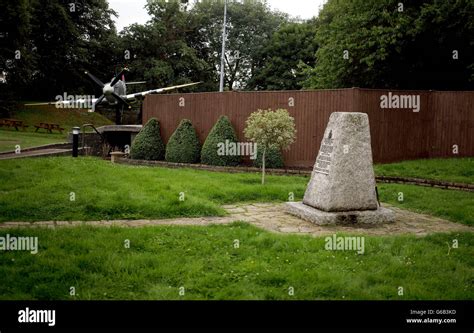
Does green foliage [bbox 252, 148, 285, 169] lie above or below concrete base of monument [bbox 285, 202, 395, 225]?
above

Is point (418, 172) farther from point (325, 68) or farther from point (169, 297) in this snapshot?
point (325, 68)

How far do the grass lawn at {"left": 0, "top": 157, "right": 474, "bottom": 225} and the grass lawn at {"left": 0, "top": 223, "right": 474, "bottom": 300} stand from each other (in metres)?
Answer: 1.49

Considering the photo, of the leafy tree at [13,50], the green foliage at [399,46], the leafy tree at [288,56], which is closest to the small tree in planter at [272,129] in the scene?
the green foliage at [399,46]

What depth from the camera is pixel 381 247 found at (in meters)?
6.40

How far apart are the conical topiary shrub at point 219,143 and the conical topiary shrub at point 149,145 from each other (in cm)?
279

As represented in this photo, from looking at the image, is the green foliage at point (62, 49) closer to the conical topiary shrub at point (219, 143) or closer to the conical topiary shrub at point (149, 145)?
the conical topiary shrub at point (149, 145)

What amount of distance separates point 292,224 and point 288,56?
129ft

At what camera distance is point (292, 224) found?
7.99m

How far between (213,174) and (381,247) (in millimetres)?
8223

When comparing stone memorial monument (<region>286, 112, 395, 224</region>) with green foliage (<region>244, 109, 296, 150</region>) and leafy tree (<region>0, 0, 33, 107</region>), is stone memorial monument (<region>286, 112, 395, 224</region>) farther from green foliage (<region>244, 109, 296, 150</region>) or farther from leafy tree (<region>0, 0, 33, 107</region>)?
leafy tree (<region>0, 0, 33, 107</region>)

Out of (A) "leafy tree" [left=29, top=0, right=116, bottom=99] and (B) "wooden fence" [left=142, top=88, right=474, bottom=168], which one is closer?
(B) "wooden fence" [left=142, top=88, right=474, bottom=168]

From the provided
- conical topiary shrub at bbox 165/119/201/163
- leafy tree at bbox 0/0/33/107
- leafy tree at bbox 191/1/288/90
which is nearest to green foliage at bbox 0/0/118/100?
leafy tree at bbox 0/0/33/107

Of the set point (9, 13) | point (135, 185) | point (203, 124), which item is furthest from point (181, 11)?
point (135, 185)

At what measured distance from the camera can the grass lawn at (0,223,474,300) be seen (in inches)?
189
